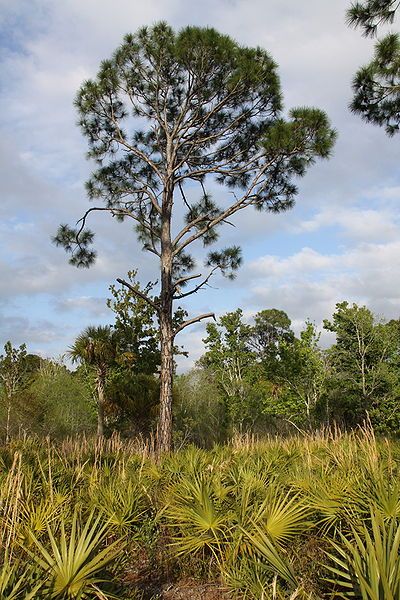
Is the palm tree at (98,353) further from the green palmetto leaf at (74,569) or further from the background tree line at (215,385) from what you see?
the green palmetto leaf at (74,569)

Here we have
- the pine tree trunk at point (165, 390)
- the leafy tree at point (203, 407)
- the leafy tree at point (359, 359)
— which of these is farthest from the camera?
the leafy tree at point (203, 407)

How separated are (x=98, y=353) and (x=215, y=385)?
49.9 feet

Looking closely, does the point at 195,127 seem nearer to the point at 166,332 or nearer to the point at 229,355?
the point at 166,332

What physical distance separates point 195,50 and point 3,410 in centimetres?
2042

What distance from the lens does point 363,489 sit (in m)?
5.00

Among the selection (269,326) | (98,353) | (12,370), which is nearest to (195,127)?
(98,353)

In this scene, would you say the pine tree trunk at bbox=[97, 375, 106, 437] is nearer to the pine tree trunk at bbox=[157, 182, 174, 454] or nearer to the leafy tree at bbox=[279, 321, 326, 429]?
the pine tree trunk at bbox=[157, 182, 174, 454]

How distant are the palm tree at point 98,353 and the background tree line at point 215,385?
41mm

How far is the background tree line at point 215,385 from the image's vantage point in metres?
19.7

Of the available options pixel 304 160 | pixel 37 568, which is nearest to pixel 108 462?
pixel 37 568

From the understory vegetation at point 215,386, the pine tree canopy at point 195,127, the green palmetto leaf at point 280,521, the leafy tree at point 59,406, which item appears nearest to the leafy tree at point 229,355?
the understory vegetation at point 215,386

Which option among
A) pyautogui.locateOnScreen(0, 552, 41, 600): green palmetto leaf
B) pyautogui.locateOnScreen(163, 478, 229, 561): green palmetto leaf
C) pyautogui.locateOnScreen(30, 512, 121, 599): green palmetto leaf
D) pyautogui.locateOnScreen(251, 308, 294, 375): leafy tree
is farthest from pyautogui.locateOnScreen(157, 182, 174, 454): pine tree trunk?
pyautogui.locateOnScreen(251, 308, 294, 375): leafy tree

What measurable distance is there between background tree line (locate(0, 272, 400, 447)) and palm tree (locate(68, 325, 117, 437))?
0.13ft

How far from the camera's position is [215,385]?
32.9m
